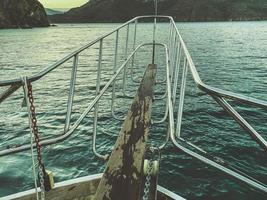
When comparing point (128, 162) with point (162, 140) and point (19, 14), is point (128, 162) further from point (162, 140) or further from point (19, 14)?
point (19, 14)

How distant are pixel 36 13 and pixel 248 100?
169177mm

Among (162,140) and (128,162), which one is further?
(162,140)

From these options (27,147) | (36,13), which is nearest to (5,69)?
(27,147)

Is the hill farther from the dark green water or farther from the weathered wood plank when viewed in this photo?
the weathered wood plank

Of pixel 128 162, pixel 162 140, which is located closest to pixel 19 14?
pixel 162 140

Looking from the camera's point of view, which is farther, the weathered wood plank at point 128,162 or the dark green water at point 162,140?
the dark green water at point 162,140

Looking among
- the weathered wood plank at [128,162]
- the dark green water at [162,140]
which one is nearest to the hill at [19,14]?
the dark green water at [162,140]

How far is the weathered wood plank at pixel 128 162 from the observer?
330cm

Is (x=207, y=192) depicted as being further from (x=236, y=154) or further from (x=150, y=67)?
(x=150, y=67)

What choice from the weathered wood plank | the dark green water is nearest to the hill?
the dark green water

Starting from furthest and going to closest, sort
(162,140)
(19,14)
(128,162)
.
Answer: (19,14) < (162,140) < (128,162)

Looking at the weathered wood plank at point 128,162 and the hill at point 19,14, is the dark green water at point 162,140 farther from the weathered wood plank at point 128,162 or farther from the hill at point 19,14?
the hill at point 19,14

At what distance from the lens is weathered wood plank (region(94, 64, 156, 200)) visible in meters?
3.30

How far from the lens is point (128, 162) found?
3.84m
